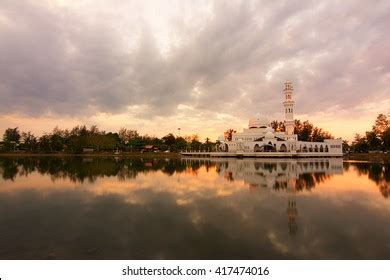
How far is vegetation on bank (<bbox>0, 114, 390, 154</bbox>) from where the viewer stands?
91.9m

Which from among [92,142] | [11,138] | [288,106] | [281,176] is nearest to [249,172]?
[281,176]

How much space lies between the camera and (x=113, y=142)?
94.2 m

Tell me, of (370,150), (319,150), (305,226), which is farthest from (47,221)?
(370,150)

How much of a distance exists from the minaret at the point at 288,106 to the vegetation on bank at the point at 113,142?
23.0 metres

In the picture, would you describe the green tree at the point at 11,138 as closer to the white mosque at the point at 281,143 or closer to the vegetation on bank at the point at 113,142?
the vegetation on bank at the point at 113,142

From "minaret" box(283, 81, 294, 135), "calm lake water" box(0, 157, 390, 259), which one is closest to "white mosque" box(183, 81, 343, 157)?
"minaret" box(283, 81, 294, 135)

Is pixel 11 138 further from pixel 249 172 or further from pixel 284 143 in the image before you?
pixel 249 172

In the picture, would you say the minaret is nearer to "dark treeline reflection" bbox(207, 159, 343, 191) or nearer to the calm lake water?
"dark treeline reflection" bbox(207, 159, 343, 191)

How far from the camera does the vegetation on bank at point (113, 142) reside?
91.9 m

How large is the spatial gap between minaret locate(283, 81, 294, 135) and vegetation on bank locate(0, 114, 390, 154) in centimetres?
2303

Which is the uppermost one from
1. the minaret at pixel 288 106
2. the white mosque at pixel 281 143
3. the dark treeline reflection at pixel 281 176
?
the minaret at pixel 288 106

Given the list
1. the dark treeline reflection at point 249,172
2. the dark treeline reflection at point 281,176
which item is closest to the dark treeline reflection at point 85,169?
the dark treeline reflection at point 249,172
